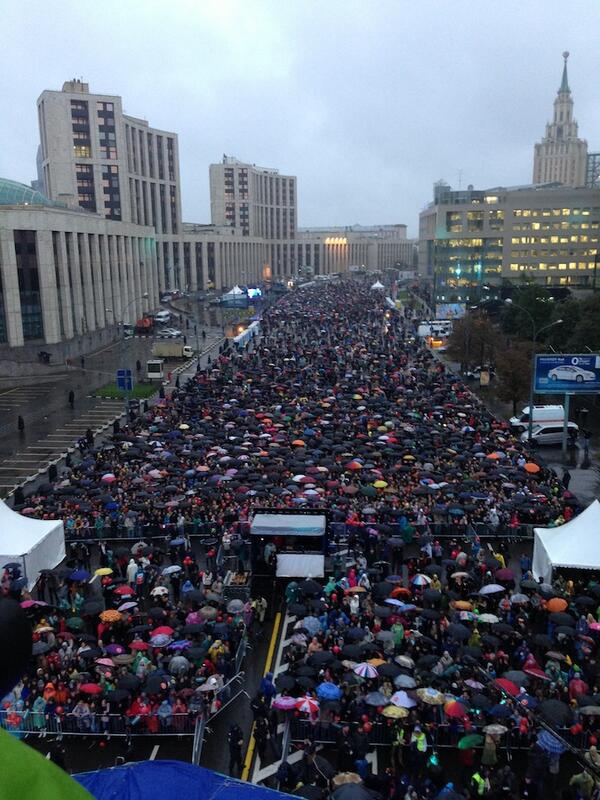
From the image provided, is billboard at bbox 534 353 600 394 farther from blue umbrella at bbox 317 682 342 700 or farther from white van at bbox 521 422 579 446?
blue umbrella at bbox 317 682 342 700

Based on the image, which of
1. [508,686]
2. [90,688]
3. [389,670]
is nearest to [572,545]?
[508,686]

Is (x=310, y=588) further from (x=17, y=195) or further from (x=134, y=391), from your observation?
(x=17, y=195)

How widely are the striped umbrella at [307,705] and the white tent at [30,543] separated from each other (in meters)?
9.43

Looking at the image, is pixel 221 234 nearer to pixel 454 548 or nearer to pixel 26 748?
pixel 454 548

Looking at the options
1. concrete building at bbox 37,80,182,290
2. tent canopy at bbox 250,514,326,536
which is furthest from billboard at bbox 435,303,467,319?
tent canopy at bbox 250,514,326,536

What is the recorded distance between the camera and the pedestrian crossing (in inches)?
1211

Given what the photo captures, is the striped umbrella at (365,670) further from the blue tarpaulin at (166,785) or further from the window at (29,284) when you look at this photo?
the window at (29,284)

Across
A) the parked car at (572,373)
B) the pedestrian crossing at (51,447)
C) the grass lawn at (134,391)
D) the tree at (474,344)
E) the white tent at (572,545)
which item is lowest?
the pedestrian crossing at (51,447)

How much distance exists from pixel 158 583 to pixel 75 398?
30.4 metres

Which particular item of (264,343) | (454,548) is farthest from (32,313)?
(454,548)

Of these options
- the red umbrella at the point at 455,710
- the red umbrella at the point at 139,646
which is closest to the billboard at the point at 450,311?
the red umbrella at the point at 139,646

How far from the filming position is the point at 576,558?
1808 cm

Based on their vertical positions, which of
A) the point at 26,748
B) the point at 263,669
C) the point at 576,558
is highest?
the point at 26,748

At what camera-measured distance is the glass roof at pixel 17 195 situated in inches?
2488
